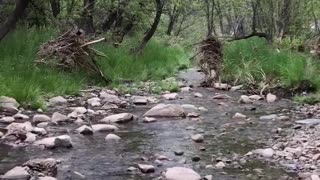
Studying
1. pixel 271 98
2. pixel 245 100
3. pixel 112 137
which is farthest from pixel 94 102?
pixel 271 98

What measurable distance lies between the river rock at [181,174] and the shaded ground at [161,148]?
0.40ft

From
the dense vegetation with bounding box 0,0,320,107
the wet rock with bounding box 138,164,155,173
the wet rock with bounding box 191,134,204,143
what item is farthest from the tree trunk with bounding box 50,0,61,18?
the wet rock with bounding box 138,164,155,173

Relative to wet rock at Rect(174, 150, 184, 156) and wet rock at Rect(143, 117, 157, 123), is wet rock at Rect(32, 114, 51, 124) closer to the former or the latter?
wet rock at Rect(143, 117, 157, 123)

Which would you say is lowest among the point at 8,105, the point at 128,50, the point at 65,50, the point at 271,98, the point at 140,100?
the point at 271,98

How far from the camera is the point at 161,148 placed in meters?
4.89

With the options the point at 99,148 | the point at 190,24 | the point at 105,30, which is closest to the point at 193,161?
the point at 99,148

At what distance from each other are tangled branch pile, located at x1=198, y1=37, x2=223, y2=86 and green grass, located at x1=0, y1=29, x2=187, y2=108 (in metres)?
1.29

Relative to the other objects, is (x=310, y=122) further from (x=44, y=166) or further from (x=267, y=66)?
(x=267, y=66)

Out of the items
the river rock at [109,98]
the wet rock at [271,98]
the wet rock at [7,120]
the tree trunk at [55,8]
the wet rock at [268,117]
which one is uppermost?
the tree trunk at [55,8]

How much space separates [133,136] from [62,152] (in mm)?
1039

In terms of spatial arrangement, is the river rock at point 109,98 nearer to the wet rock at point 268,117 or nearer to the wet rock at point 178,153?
the wet rock at point 268,117

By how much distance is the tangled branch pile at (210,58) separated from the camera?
10477mm

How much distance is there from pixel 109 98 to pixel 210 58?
3215mm

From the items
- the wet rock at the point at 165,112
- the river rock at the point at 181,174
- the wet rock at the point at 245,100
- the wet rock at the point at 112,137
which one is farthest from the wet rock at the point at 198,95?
the river rock at the point at 181,174
